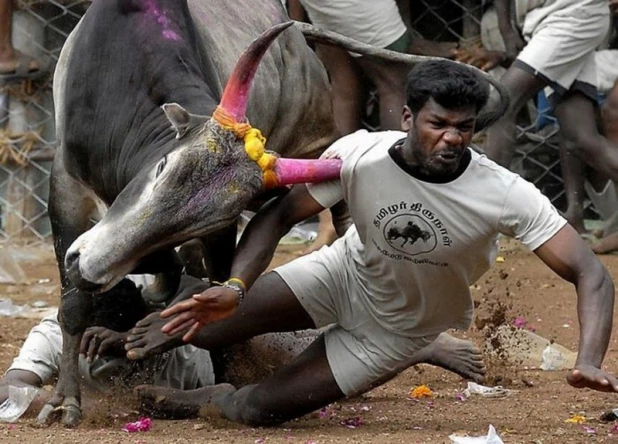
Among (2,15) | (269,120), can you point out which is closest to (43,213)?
(2,15)

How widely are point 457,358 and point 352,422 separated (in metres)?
0.73

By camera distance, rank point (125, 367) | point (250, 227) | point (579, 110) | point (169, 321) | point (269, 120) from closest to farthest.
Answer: point (169, 321) < point (250, 227) < point (125, 367) < point (269, 120) < point (579, 110)

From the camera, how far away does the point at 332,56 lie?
314 inches

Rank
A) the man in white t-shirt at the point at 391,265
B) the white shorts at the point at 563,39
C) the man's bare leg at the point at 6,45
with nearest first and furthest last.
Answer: the man in white t-shirt at the point at 391,265, the white shorts at the point at 563,39, the man's bare leg at the point at 6,45

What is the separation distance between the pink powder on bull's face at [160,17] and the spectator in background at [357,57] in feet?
8.86

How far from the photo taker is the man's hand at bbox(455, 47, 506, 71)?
315 inches

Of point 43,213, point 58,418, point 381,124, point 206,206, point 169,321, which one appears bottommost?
point 43,213

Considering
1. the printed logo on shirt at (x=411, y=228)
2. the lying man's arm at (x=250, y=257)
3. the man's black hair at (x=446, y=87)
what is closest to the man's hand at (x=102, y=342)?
the lying man's arm at (x=250, y=257)

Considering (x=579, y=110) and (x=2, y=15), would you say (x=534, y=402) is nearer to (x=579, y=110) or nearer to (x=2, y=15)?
(x=579, y=110)

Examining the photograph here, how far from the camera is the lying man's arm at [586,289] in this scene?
13.1 ft

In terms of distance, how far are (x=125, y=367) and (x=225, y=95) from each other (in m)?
1.09

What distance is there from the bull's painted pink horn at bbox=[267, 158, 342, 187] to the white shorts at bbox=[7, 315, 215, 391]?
0.99 metres

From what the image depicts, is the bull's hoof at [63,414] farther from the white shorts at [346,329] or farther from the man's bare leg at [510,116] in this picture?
the man's bare leg at [510,116]

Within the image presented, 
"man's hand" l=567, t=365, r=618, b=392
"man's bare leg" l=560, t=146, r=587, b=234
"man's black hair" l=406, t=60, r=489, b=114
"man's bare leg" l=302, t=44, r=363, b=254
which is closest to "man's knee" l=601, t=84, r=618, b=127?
"man's bare leg" l=560, t=146, r=587, b=234
